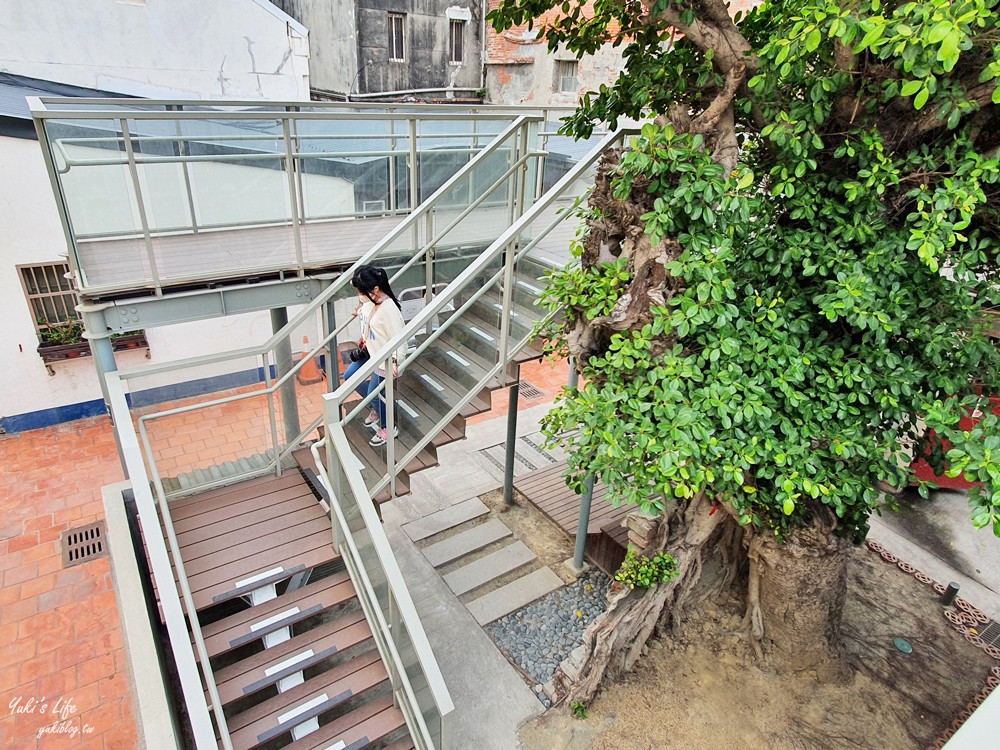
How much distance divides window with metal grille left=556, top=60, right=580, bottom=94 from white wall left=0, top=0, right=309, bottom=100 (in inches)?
271

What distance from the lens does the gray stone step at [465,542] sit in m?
5.99

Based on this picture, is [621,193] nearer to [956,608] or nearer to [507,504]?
[507,504]

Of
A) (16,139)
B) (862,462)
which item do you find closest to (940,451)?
(862,462)

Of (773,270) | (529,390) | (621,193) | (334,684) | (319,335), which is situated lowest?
(529,390)

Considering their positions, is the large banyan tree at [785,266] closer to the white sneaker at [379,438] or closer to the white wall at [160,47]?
the white sneaker at [379,438]

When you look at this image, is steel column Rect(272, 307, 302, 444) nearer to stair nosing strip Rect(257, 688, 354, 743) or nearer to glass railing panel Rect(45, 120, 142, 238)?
glass railing panel Rect(45, 120, 142, 238)

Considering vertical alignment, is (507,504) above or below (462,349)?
below

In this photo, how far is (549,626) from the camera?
5.30m

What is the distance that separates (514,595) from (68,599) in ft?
12.9

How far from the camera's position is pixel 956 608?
5523 mm

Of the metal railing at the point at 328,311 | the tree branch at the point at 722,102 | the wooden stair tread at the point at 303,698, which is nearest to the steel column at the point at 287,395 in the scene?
the metal railing at the point at 328,311

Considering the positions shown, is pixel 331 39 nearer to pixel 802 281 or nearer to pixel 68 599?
pixel 68 599

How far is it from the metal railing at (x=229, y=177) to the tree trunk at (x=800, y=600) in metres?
3.72

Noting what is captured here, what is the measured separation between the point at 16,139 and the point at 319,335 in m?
4.74
